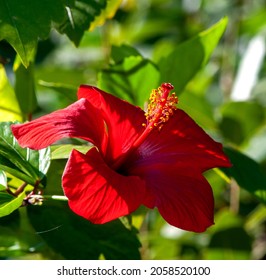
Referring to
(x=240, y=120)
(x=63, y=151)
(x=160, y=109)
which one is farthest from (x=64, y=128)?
(x=240, y=120)

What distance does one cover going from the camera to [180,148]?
1001 millimetres

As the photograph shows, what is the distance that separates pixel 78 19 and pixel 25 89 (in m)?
0.17

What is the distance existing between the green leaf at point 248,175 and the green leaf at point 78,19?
303 mm

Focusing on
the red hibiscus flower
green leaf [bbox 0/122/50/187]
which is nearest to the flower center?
the red hibiscus flower

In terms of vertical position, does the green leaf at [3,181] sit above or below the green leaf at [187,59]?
below

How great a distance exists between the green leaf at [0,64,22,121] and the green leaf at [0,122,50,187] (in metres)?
0.20

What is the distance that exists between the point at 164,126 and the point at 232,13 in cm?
151

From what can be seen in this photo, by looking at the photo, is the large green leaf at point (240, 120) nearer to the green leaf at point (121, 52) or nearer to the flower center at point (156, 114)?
the green leaf at point (121, 52)

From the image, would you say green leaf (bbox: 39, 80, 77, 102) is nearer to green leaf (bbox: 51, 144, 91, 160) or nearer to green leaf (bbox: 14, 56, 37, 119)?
green leaf (bbox: 14, 56, 37, 119)

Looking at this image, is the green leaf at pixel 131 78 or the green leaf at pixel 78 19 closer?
the green leaf at pixel 78 19

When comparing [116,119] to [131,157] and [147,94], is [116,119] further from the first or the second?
[147,94]

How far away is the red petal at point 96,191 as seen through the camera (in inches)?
33.8

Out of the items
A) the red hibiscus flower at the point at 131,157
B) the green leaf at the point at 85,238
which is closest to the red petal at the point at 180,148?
the red hibiscus flower at the point at 131,157

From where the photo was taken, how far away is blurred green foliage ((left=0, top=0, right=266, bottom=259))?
1049mm
